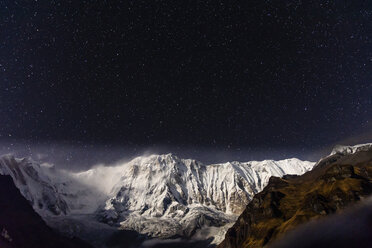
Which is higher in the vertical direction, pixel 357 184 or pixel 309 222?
pixel 357 184

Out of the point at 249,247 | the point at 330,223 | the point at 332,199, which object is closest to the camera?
the point at 330,223

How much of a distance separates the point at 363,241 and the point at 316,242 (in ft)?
54.4

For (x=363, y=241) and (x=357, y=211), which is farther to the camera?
(x=357, y=211)

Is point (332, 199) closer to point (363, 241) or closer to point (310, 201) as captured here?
point (310, 201)

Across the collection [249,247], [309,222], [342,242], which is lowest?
[249,247]

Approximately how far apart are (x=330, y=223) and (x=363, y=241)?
148ft

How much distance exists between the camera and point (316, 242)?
366 ft

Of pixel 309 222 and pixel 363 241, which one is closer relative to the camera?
pixel 363 241

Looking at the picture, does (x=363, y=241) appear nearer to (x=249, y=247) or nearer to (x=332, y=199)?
(x=332, y=199)

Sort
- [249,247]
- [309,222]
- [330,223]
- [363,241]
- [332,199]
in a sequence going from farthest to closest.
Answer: [249,247], [332,199], [309,222], [330,223], [363,241]

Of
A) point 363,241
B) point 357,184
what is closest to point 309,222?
point 357,184

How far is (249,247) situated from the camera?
187375 mm

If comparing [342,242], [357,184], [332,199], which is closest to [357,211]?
[332,199]

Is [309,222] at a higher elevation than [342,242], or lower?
lower
